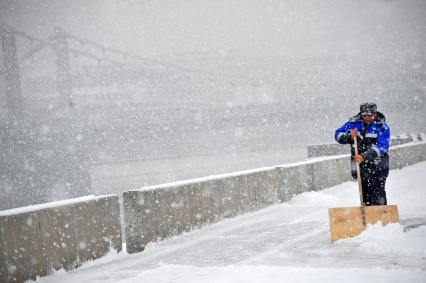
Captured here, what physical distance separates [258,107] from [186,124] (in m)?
11.8

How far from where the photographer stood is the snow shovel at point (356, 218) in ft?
22.4

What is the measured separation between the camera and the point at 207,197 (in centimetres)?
984

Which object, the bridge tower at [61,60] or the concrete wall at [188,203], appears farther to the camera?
Result: the bridge tower at [61,60]

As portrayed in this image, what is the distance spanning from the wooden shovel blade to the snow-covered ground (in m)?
0.12

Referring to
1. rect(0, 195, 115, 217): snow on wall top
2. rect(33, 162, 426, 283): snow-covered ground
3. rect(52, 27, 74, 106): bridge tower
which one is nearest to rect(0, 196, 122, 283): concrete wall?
rect(0, 195, 115, 217): snow on wall top

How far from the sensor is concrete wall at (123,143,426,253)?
820 cm

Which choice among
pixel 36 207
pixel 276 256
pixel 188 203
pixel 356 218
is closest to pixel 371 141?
pixel 356 218

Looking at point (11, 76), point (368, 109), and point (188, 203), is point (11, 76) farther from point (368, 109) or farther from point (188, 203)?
point (368, 109)

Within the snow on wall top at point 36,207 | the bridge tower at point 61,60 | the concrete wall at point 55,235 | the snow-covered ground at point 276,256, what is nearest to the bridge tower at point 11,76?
the bridge tower at point 61,60

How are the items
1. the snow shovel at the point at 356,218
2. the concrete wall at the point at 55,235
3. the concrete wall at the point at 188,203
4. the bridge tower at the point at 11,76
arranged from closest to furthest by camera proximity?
1. the concrete wall at the point at 55,235
2. the snow shovel at the point at 356,218
3. the concrete wall at the point at 188,203
4. the bridge tower at the point at 11,76

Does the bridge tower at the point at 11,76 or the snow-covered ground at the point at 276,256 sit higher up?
the bridge tower at the point at 11,76

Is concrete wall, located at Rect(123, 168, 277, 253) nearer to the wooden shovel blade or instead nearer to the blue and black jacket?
the wooden shovel blade

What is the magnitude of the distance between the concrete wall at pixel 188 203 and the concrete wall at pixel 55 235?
0.34 metres

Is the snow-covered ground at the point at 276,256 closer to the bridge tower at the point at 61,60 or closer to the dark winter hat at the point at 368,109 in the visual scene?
the dark winter hat at the point at 368,109
